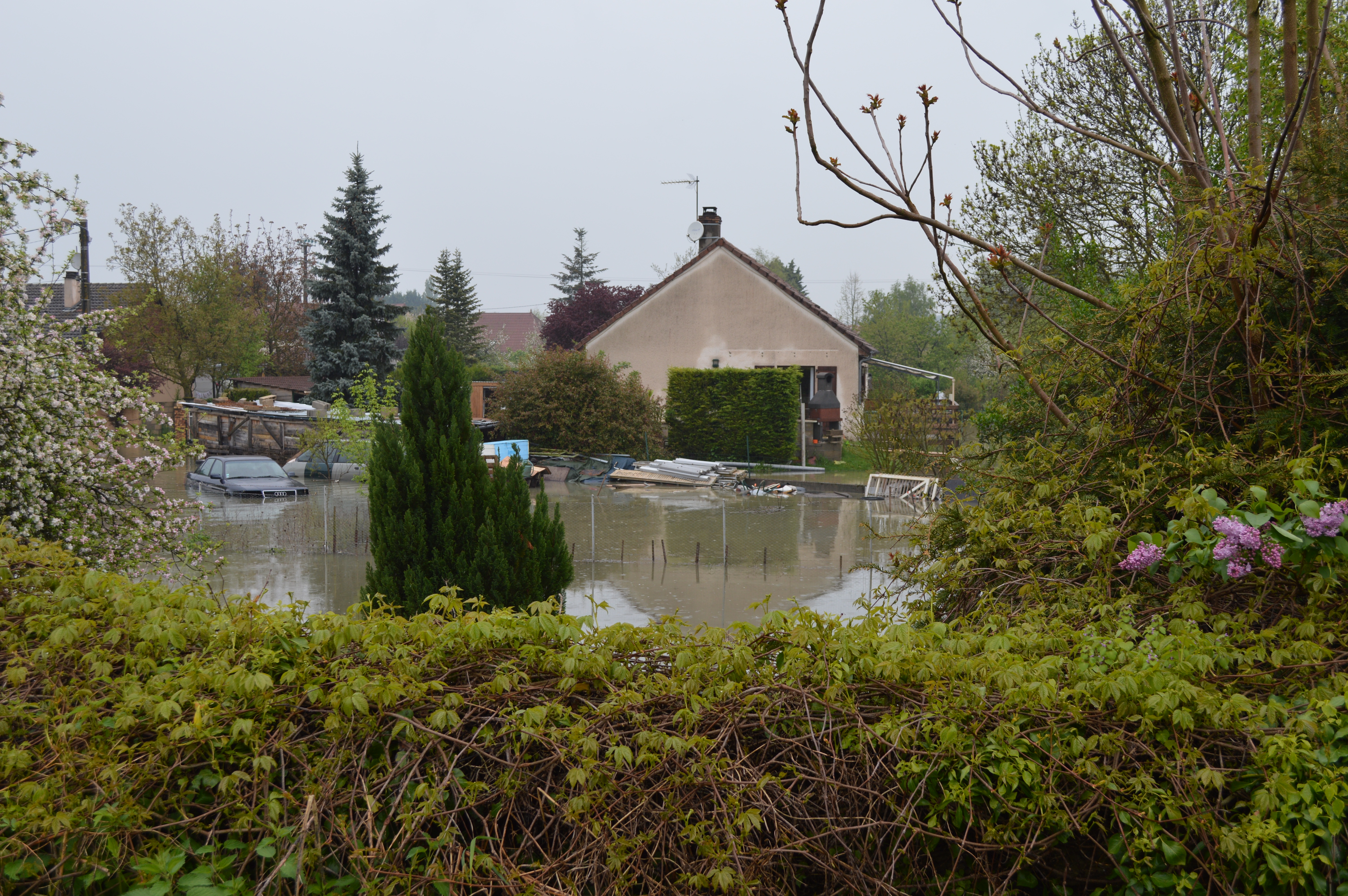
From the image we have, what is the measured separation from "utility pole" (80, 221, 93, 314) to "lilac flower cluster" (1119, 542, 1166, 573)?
1801 centimetres

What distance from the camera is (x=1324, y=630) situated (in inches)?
109

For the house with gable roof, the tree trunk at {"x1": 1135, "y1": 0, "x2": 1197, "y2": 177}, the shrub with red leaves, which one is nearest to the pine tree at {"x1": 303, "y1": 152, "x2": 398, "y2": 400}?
the house with gable roof

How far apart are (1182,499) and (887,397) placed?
2135cm

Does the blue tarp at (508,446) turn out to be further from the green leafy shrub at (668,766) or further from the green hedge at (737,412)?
the green leafy shrub at (668,766)

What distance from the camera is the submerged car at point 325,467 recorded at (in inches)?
927

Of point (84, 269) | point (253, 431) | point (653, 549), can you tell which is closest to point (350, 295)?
point (253, 431)

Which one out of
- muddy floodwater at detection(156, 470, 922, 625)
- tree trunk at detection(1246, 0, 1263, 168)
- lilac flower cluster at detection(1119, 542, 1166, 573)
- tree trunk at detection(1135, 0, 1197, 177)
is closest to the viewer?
lilac flower cluster at detection(1119, 542, 1166, 573)

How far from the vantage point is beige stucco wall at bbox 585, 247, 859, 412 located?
30.1 m

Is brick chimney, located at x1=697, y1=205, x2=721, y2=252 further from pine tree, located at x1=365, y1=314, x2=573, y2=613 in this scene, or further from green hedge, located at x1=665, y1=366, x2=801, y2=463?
pine tree, located at x1=365, y1=314, x2=573, y2=613

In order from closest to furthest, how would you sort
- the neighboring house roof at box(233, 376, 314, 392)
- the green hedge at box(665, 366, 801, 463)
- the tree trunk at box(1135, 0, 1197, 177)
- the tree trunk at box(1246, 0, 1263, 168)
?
1. the tree trunk at box(1135, 0, 1197, 177)
2. the tree trunk at box(1246, 0, 1263, 168)
3. the green hedge at box(665, 366, 801, 463)
4. the neighboring house roof at box(233, 376, 314, 392)

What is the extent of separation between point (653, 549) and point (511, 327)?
92.8 m

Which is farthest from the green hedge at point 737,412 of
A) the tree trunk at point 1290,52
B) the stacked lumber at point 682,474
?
the tree trunk at point 1290,52

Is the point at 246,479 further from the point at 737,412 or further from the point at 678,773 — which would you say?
the point at 678,773

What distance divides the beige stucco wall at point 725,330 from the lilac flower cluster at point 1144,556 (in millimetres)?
27027
